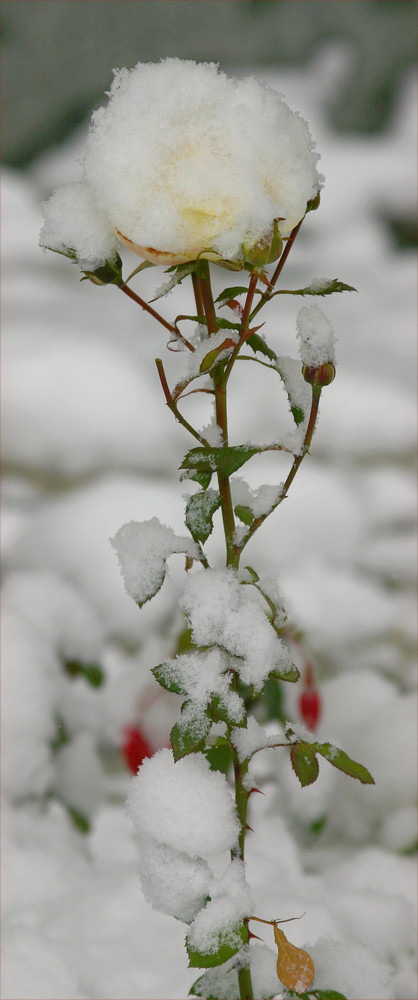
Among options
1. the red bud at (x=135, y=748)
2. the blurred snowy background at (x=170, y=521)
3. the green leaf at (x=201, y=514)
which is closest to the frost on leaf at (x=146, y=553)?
the green leaf at (x=201, y=514)

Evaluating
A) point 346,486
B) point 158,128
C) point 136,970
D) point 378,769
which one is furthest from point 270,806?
point 158,128

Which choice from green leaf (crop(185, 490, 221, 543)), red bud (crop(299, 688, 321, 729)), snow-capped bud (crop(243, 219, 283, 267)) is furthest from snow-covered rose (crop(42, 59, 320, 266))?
red bud (crop(299, 688, 321, 729))

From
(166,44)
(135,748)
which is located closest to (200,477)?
(135,748)

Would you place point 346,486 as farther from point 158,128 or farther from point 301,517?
point 158,128

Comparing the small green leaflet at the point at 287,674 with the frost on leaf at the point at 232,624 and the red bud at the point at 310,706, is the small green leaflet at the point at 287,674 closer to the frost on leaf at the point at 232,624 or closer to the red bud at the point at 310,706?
the frost on leaf at the point at 232,624

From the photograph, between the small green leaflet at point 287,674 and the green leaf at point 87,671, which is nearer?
the small green leaflet at point 287,674

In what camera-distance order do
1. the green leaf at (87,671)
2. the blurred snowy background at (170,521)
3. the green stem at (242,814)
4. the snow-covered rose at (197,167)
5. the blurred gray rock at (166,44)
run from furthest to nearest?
the blurred gray rock at (166,44) < the green leaf at (87,671) < the blurred snowy background at (170,521) < the green stem at (242,814) < the snow-covered rose at (197,167)

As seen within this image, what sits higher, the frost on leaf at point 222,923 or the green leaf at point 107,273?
the green leaf at point 107,273
